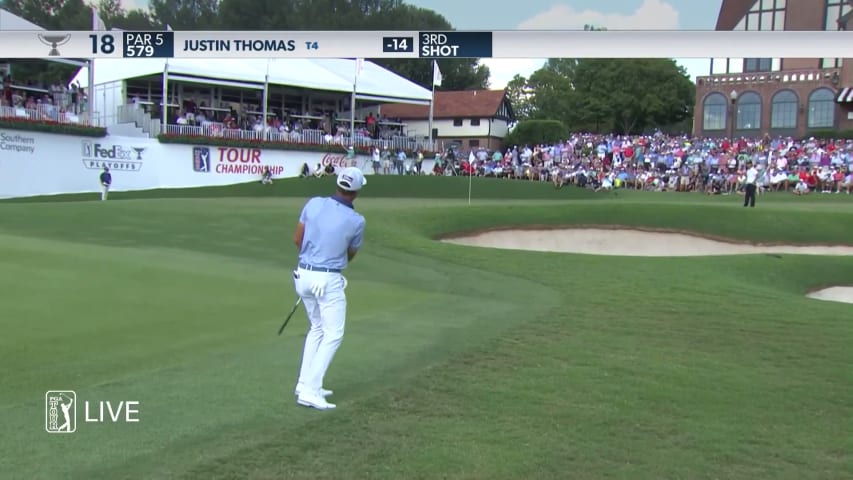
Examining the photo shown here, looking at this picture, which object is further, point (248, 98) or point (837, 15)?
point (248, 98)

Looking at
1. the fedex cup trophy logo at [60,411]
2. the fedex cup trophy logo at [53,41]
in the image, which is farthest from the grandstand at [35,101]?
the fedex cup trophy logo at [60,411]

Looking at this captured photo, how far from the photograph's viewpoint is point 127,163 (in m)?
40.1

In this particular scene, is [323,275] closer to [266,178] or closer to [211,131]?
[266,178]

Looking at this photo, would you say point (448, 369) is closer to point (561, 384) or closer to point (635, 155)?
point (561, 384)

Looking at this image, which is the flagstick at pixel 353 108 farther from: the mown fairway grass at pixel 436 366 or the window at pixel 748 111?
the mown fairway grass at pixel 436 366

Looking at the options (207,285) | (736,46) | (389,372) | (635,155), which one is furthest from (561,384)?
(635,155)

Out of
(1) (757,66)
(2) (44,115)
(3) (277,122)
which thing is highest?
(1) (757,66)

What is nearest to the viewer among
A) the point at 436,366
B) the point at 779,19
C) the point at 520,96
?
the point at 436,366

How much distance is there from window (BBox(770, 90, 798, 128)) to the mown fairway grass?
148ft

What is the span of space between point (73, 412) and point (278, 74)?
4558 cm

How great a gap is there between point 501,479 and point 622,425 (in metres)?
1.75

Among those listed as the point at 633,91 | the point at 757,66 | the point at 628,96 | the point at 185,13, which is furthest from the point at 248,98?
the point at 633,91

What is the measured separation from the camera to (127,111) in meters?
44.1

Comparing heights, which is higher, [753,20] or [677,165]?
[753,20]
